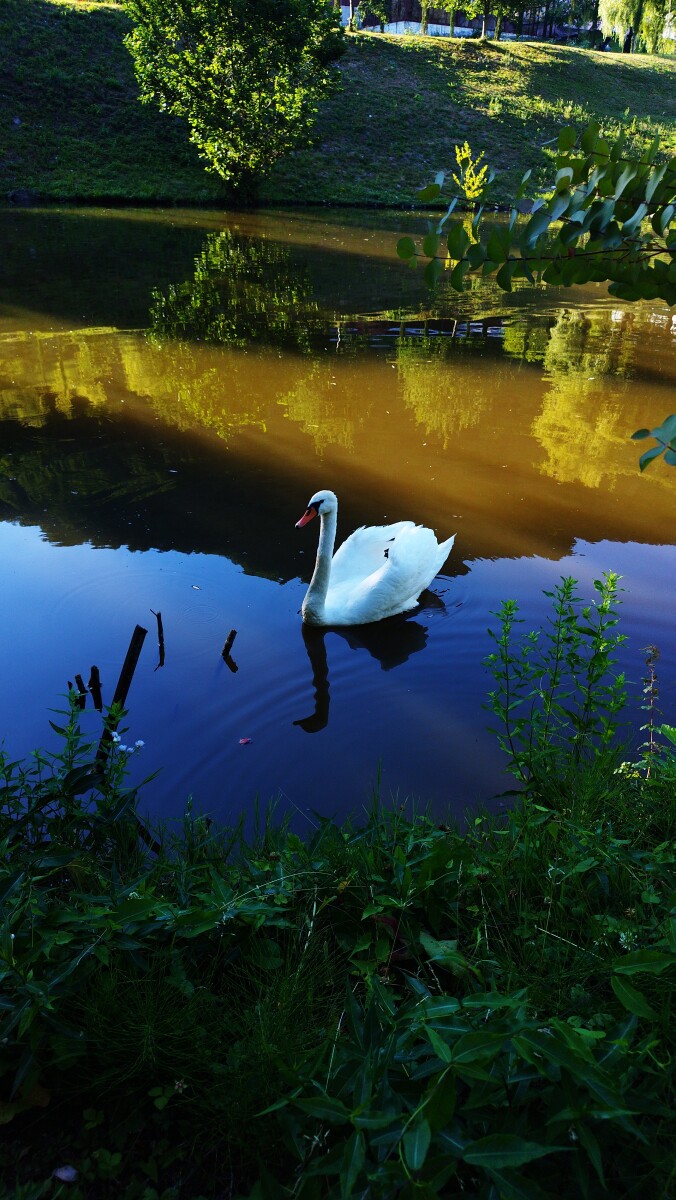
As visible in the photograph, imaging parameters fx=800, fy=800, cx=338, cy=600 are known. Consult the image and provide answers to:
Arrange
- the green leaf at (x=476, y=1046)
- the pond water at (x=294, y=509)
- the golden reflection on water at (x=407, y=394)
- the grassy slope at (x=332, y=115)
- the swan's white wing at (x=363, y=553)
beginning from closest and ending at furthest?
the green leaf at (x=476, y=1046) → the pond water at (x=294, y=509) → the swan's white wing at (x=363, y=553) → the golden reflection on water at (x=407, y=394) → the grassy slope at (x=332, y=115)

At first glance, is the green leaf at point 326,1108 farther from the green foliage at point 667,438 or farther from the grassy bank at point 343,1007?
the green foliage at point 667,438

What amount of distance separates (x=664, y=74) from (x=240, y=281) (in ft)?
140

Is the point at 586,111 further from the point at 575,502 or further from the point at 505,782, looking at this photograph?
the point at 505,782

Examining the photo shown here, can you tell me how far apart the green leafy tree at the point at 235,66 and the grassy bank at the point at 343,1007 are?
91.4 feet

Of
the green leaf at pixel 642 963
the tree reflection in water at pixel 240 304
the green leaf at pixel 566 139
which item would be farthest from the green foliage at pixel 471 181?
the tree reflection in water at pixel 240 304

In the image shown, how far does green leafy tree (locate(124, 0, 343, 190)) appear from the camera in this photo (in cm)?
2483

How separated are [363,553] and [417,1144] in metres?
4.68

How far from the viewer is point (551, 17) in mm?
53438

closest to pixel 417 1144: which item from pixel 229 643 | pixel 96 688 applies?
pixel 96 688

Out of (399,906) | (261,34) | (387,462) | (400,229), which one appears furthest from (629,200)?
(261,34)

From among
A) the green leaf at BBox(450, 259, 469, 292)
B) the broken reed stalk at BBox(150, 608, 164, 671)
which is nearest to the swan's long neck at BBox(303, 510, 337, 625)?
the broken reed stalk at BBox(150, 608, 164, 671)

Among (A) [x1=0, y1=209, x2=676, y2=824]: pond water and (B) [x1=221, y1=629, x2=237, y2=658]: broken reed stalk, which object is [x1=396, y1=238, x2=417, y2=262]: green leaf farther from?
(B) [x1=221, y1=629, x2=237, y2=658]: broken reed stalk

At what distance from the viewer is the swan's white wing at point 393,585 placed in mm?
5293

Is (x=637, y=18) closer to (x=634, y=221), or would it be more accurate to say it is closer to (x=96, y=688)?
(x=96, y=688)
